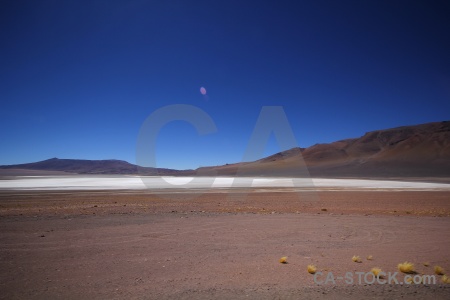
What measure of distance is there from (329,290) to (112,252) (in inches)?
239

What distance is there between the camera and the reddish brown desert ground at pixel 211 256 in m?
5.70

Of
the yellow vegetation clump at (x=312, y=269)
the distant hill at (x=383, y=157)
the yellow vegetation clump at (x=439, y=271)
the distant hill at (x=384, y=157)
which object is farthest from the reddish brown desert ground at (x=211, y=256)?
the distant hill at (x=384, y=157)

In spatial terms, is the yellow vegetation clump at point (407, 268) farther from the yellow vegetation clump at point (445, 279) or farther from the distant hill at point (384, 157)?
the distant hill at point (384, 157)

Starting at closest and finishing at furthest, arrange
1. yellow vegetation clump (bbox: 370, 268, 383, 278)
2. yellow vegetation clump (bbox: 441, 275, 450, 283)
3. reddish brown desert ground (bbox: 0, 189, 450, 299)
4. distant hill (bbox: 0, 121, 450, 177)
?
reddish brown desert ground (bbox: 0, 189, 450, 299) → yellow vegetation clump (bbox: 441, 275, 450, 283) → yellow vegetation clump (bbox: 370, 268, 383, 278) → distant hill (bbox: 0, 121, 450, 177)

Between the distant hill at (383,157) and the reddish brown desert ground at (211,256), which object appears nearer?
the reddish brown desert ground at (211,256)

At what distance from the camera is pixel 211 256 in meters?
8.05

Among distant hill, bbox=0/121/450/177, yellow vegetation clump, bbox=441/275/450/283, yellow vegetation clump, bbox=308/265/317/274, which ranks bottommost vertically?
yellow vegetation clump, bbox=441/275/450/283

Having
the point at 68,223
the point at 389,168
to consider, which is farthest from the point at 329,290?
the point at 389,168

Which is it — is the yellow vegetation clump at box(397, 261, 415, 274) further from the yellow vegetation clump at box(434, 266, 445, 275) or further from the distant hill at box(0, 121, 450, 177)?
the distant hill at box(0, 121, 450, 177)

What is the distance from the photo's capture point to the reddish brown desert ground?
5.70 meters

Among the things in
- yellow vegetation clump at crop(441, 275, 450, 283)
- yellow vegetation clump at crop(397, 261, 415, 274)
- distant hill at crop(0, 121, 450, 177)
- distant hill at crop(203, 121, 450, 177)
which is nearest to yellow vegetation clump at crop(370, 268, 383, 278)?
yellow vegetation clump at crop(397, 261, 415, 274)

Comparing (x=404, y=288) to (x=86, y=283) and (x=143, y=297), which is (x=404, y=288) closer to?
(x=143, y=297)

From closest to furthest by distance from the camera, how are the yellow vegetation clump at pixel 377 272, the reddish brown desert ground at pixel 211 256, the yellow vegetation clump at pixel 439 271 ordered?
the reddish brown desert ground at pixel 211 256 → the yellow vegetation clump at pixel 377 272 → the yellow vegetation clump at pixel 439 271

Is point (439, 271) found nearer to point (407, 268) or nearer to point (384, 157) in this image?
point (407, 268)
